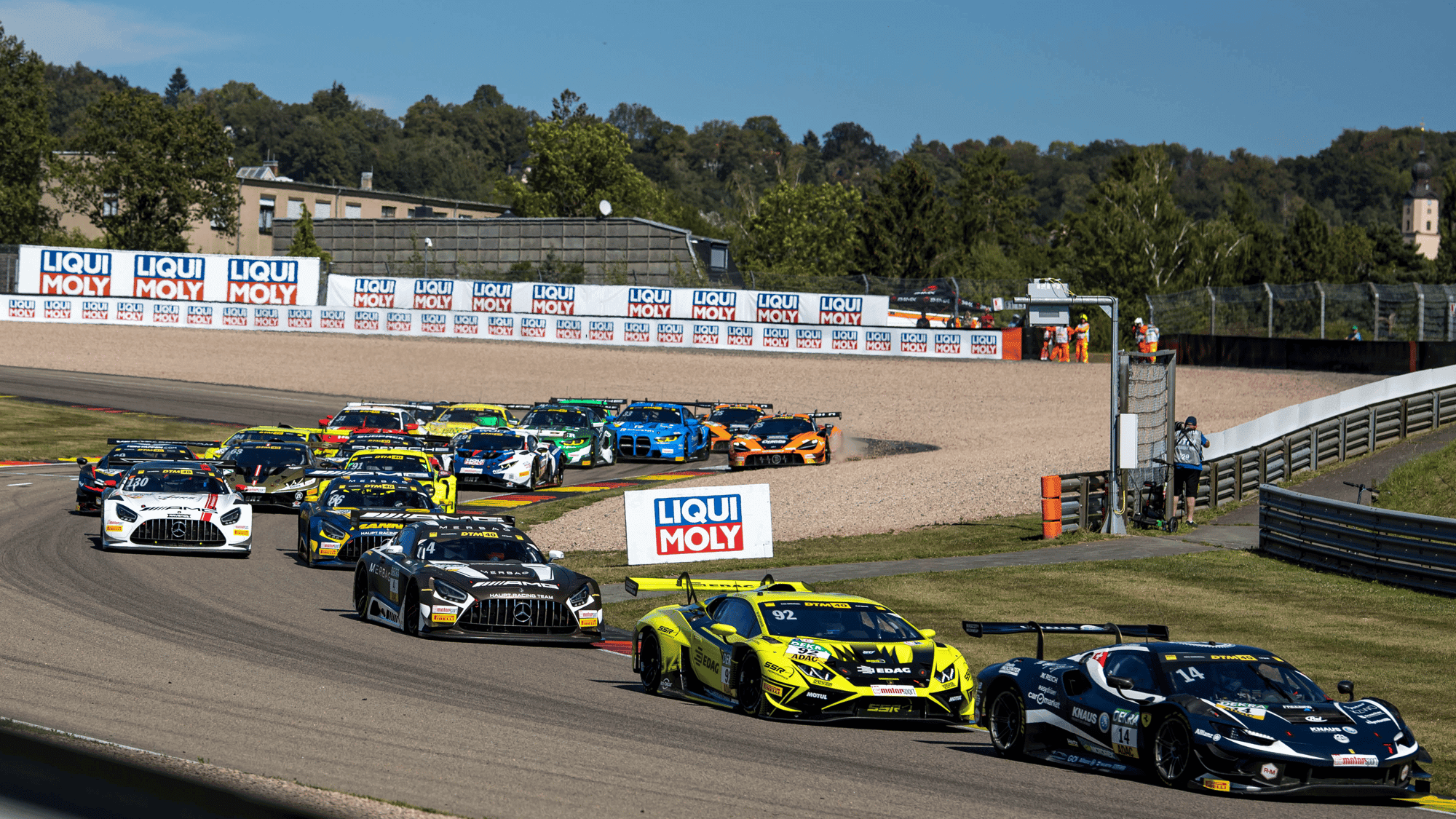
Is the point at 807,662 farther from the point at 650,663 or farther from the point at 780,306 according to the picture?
the point at 780,306

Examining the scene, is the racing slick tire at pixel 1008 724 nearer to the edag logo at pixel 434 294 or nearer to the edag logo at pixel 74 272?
the edag logo at pixel 434 294

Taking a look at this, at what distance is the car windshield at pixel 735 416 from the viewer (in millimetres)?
41781

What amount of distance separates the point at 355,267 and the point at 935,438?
1636 inches

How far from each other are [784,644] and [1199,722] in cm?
378

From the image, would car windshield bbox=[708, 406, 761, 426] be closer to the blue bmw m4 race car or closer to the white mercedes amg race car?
the white mercedes amg race car

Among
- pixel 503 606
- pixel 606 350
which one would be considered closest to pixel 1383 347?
pixel 606 350

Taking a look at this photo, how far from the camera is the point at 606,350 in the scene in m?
57.2

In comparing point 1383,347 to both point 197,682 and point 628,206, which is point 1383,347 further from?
point 628,206

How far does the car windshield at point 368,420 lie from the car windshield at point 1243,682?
28958mm

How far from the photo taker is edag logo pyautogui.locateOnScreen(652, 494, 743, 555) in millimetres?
23406

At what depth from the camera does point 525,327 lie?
59.1 meters

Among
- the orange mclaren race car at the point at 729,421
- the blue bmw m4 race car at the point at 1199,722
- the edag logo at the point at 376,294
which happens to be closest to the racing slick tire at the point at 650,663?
the blue bmw m4 race car at the point at 1199,722

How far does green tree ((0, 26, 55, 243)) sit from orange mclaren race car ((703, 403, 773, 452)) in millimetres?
66535

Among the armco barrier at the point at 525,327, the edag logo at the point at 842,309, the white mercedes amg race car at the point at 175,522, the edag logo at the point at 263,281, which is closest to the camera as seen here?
the white mercedes amg race car at the point at 175,522
